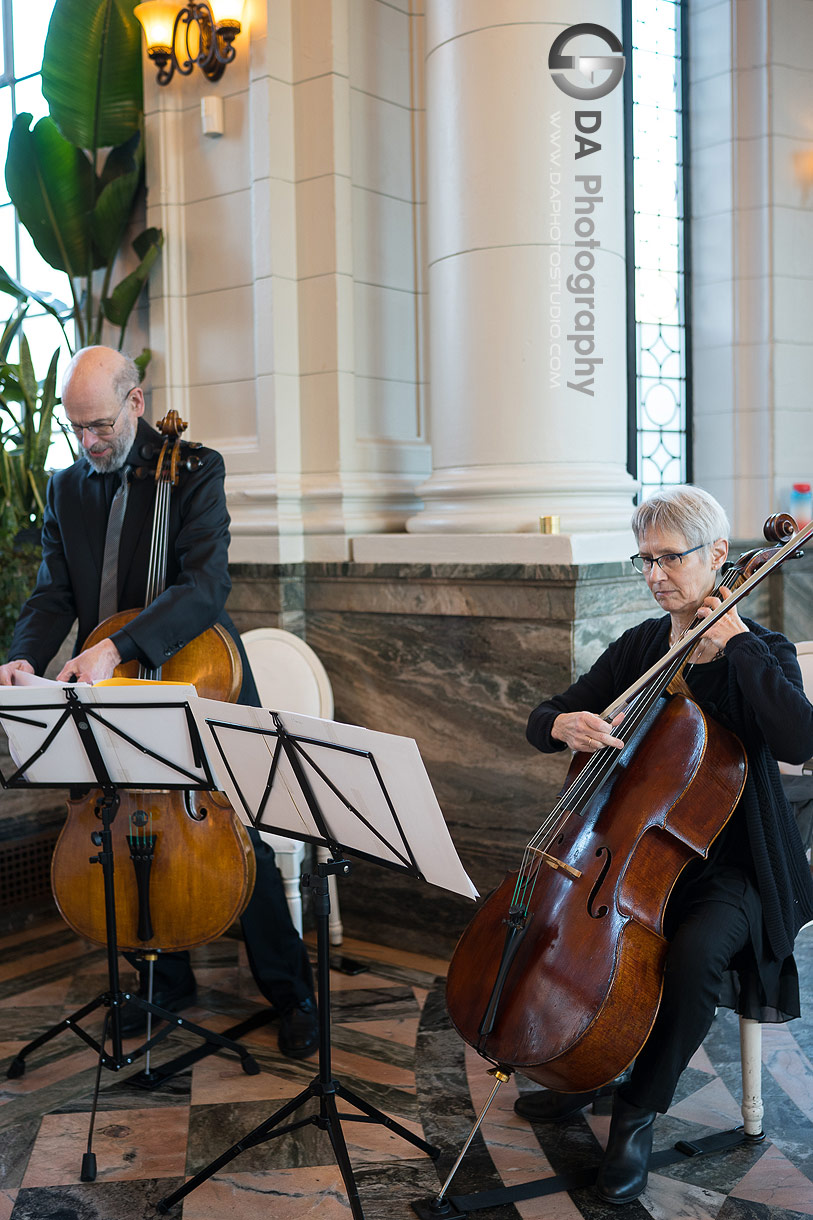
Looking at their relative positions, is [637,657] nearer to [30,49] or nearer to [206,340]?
[206,340]

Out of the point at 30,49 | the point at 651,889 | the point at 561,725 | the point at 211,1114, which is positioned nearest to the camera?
the point at 651,889

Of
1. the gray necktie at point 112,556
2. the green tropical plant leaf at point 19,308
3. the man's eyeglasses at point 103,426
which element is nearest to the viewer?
the man's eyeglasses at point 103,426

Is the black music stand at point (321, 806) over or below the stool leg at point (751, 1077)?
over

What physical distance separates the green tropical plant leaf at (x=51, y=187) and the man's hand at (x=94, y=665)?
229cm

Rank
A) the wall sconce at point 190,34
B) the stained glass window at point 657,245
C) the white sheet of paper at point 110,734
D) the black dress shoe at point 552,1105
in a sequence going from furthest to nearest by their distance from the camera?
the stained glass window at point 657,245 → the wall sconce at point 190,34 → the black dress shoe at point 552,1105 → the white sheet of paper at point 110,734

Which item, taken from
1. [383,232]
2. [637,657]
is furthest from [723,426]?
[637,657]

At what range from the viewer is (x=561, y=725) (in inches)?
97.7

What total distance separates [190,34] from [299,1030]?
3289 millimetres

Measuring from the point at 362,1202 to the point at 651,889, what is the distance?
34.2 inches

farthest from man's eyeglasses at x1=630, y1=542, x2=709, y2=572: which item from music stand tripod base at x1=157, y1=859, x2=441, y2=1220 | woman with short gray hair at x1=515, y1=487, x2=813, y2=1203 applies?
music stand tripod base at x1=157, y1=859, x2=441, y2=1220

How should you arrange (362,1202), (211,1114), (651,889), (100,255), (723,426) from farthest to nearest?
(723,426) < (100,255) < (211,1114) < (362,1202) < (651,889)

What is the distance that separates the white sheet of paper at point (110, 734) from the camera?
2.35 meters

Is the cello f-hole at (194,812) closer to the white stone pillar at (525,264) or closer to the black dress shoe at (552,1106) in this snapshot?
the black dress shoe at (552,1106)

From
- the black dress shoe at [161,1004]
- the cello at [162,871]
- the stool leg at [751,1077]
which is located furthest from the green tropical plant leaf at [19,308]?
the stool leg at [751,1077]
